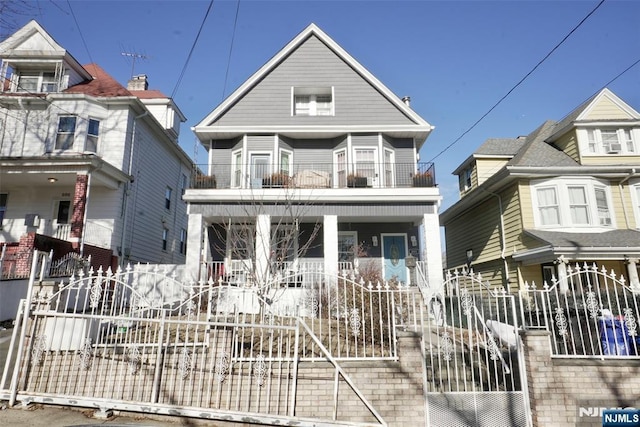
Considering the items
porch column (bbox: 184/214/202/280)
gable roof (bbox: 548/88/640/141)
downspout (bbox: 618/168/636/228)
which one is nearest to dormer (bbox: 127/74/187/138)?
porch column (bbox: 184/214/202/280)

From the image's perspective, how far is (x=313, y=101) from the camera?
54.5 feet

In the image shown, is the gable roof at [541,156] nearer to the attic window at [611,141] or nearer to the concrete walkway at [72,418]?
the attic window at [611,141]

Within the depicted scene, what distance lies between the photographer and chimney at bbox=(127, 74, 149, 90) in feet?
76.0

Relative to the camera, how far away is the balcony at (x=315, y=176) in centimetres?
1394

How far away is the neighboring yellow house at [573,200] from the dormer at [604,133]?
34 mm

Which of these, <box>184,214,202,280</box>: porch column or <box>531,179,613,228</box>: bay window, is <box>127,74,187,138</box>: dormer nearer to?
<box>184,214,202,280</box>: porch column

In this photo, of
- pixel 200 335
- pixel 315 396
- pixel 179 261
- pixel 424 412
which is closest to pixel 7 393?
pixel 200 335

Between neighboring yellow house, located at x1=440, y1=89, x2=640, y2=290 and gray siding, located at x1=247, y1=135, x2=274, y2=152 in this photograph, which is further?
gray siding, located at x1=247, y1=135, x2=274, y2=152

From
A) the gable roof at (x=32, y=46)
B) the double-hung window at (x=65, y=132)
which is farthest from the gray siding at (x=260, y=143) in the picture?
the gable roof at (x=32, y=46)

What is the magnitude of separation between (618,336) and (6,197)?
21308 millimetres

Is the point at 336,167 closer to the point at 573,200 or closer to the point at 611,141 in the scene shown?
the point at 573,200

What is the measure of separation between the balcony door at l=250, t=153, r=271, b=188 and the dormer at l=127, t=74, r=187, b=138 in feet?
Result: 30.8

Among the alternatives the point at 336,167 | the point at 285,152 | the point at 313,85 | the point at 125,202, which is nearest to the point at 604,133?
the point at 336,167

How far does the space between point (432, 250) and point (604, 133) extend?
9069 millimetres
